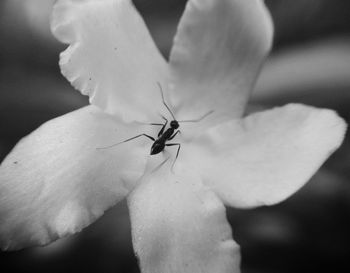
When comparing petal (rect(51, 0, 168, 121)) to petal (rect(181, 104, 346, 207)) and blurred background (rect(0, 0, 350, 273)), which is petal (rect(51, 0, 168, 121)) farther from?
blurred background (rect(0, 0, 350, 273))

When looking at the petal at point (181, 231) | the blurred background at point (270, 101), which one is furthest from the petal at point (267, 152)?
the blurred background at point (270, 101)

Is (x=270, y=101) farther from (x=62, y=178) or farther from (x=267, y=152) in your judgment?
(x=62, y=178)

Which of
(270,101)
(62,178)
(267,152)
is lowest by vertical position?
(270,101)

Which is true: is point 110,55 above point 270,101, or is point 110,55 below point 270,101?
above

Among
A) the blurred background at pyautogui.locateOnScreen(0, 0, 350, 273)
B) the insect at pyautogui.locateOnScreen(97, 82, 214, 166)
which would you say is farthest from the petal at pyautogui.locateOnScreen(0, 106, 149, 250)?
the blurred background at pyautogui.locateOnScreen(0, 0, 350, 273)

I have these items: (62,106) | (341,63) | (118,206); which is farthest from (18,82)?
(341,63)

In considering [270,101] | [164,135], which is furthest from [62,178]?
[270,101]
